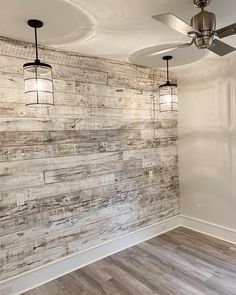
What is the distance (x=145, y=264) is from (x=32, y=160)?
1.70 meters

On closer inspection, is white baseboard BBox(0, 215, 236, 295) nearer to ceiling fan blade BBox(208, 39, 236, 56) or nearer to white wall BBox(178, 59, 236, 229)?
white wall BBox(178, 59, 236, 229)

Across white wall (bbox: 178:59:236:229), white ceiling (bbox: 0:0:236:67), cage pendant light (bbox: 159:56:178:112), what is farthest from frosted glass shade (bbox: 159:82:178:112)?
white wall (bbox: 178:59:236:229)

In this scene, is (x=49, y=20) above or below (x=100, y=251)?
above

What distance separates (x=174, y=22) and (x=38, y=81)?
3.54 feet

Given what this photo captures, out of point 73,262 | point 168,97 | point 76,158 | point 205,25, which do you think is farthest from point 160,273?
point 205,25

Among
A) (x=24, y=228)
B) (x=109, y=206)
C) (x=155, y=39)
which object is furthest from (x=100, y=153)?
(x=155, y=39)

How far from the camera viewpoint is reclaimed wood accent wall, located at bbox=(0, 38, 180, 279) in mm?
2270

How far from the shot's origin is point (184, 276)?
2486 millimetres

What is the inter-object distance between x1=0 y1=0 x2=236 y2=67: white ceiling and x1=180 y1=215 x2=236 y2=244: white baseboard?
232cm

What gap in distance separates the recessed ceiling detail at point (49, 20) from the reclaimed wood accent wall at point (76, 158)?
255 millimetres

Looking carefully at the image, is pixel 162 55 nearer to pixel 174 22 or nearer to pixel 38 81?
pixel 174 22

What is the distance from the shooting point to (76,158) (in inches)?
105

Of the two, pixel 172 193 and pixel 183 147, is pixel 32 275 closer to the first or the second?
pixel 172 193

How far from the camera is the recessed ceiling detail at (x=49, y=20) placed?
1610mm
